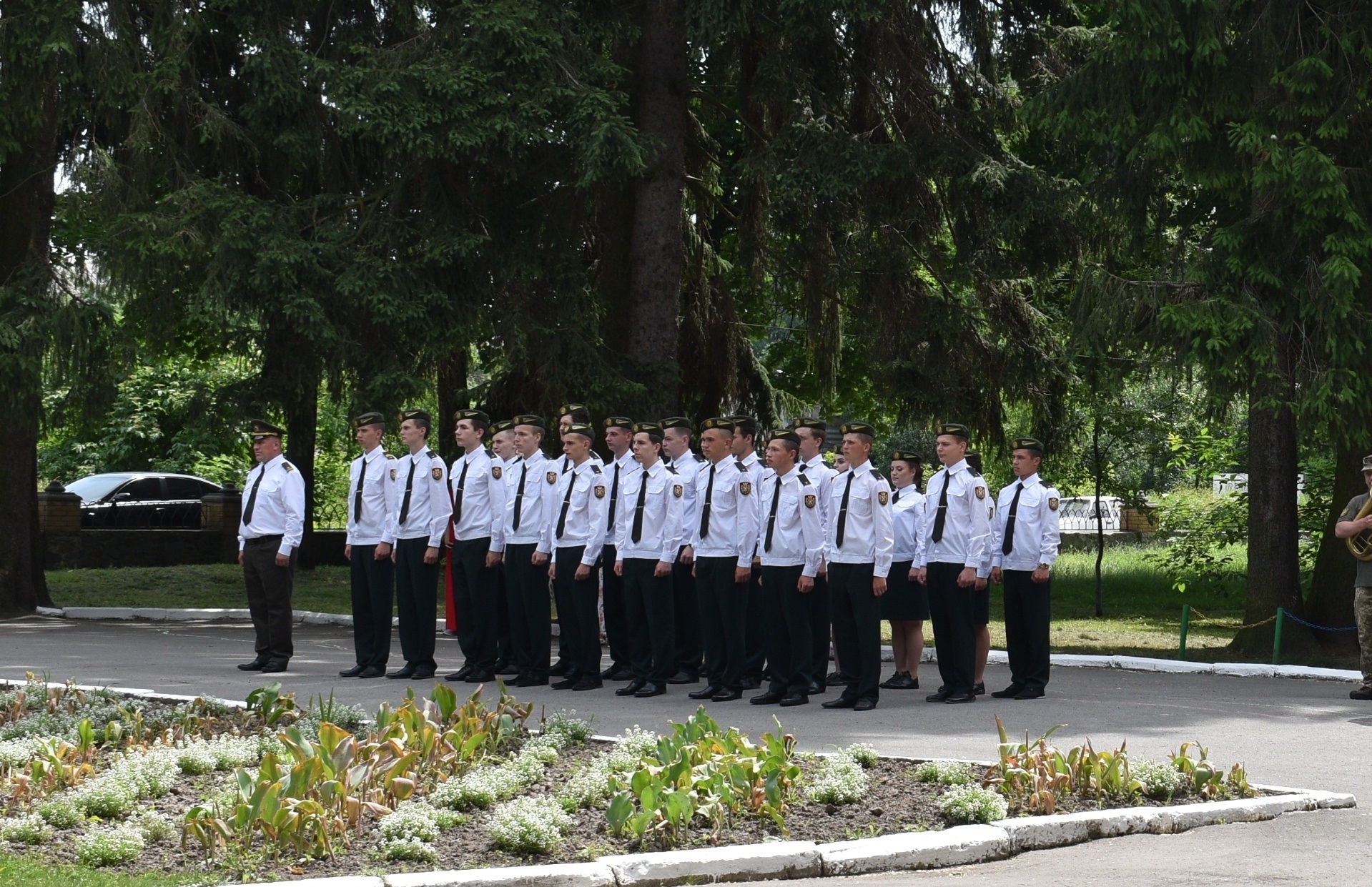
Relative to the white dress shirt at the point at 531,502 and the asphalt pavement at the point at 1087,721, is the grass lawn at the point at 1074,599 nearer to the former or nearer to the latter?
the asphalt pavement at the point at 1087,721

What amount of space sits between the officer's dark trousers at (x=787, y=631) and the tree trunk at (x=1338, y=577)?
22.9 ft

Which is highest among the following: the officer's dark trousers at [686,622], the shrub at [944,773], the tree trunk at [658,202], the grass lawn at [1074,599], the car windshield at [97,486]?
the tree trunk at [658,202]

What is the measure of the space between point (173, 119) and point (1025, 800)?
14.3m

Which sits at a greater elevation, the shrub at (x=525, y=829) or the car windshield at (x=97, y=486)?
the car windshield at (x=97, y=486)

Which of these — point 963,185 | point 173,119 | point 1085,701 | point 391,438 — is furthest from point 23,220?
point 1085,701

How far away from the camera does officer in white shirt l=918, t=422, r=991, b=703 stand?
38.4 feet

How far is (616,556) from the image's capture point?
503 inches

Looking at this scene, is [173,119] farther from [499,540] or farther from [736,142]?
[736,142]

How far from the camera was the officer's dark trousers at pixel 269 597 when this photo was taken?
13055mm

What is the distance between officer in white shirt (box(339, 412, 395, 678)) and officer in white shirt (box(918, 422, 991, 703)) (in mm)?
4345

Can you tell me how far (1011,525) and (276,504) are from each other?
5.97 metres

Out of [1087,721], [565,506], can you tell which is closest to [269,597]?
[565,506]

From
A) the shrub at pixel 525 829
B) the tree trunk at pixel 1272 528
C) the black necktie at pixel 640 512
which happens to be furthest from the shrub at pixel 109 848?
the tree trunk at pixel 1272 528

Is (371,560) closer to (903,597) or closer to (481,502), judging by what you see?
(481,502)
